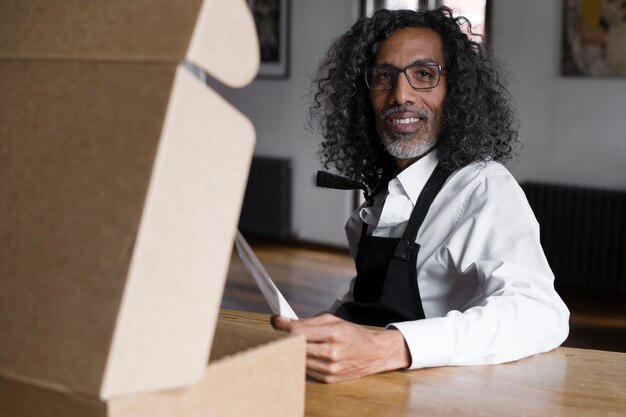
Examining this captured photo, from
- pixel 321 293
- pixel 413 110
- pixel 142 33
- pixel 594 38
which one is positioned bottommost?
pixel 321 293

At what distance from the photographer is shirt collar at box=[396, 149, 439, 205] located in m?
2.25

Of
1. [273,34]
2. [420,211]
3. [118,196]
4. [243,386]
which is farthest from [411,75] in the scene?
[273,34]

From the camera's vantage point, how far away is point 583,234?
21.6ft

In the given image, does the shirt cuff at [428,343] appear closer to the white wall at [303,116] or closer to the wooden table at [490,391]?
the wooden table at [490,391]

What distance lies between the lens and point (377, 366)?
1.41 meters

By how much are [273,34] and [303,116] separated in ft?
2.91

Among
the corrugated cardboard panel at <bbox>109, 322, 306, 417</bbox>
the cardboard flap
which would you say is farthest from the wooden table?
the cardboard flap

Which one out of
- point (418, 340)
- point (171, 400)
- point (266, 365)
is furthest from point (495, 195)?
point (171, 400)

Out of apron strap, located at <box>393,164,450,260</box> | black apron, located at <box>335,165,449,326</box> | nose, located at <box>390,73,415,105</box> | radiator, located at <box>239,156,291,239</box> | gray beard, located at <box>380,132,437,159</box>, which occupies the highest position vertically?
nose, located at <box>390,73,415,105</box>

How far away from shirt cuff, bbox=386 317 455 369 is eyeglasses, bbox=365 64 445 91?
43.3 inches

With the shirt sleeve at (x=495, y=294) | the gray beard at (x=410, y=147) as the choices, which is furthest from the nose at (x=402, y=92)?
the shirt sleeve at (x=495, y=294)

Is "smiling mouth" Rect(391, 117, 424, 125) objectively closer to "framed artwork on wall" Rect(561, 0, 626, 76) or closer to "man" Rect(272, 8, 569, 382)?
"man" Rect(272, 8, 569, 382)

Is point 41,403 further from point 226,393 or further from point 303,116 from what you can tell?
point 303,116

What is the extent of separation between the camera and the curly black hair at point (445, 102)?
2.40 m
